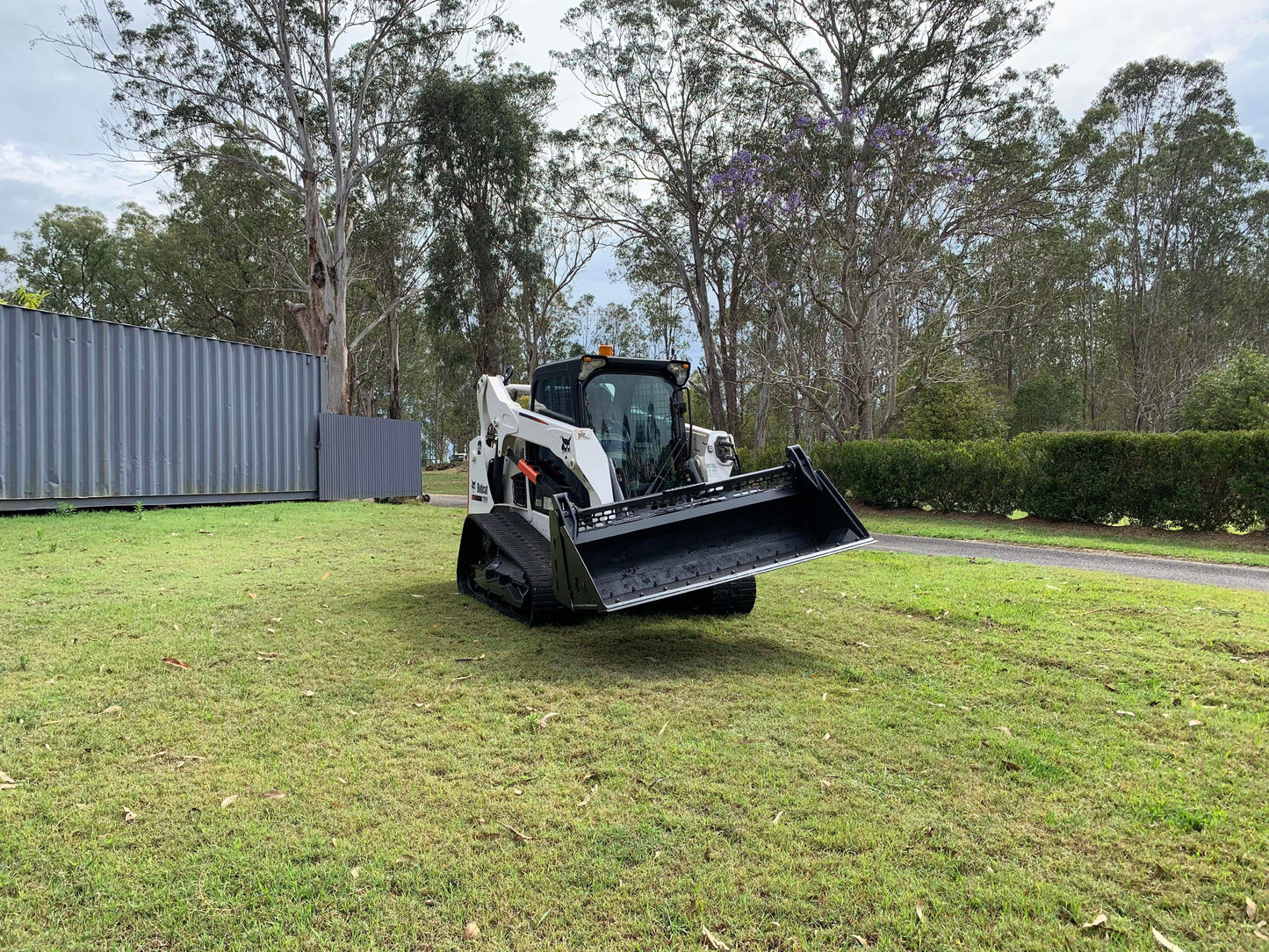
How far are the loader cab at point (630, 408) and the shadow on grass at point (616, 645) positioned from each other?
1.18 m

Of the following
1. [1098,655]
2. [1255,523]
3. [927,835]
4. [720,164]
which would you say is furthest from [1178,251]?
[927,835]

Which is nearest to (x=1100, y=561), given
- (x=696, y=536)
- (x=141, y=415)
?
(x=696, y=536)

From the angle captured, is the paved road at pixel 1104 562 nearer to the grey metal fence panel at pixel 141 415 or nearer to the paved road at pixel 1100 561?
the paved road at pixel 1100 561

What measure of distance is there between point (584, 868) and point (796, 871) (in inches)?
26.9

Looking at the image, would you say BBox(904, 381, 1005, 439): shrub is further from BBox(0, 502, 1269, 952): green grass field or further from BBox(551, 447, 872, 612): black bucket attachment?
BBox(551, 447, 872, 612): black bucket attachment

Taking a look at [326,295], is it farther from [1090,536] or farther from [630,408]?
[1090,536]

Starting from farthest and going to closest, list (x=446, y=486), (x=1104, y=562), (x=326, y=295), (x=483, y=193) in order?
(x=446, y=486) → (x=483, y=193) → (x=326, y=295) → (x=1104, y=562)

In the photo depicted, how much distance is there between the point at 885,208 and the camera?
58.4ft

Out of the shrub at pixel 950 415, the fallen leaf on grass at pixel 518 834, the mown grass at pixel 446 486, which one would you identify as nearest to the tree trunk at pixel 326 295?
the mown grass at pixel 446 486

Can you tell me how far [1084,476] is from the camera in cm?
1364

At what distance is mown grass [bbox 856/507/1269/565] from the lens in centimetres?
1085

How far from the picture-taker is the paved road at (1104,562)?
8547 millimetres

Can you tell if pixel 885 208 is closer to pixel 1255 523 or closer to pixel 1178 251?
pixel 1255 523

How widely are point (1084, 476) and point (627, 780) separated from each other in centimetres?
1354
